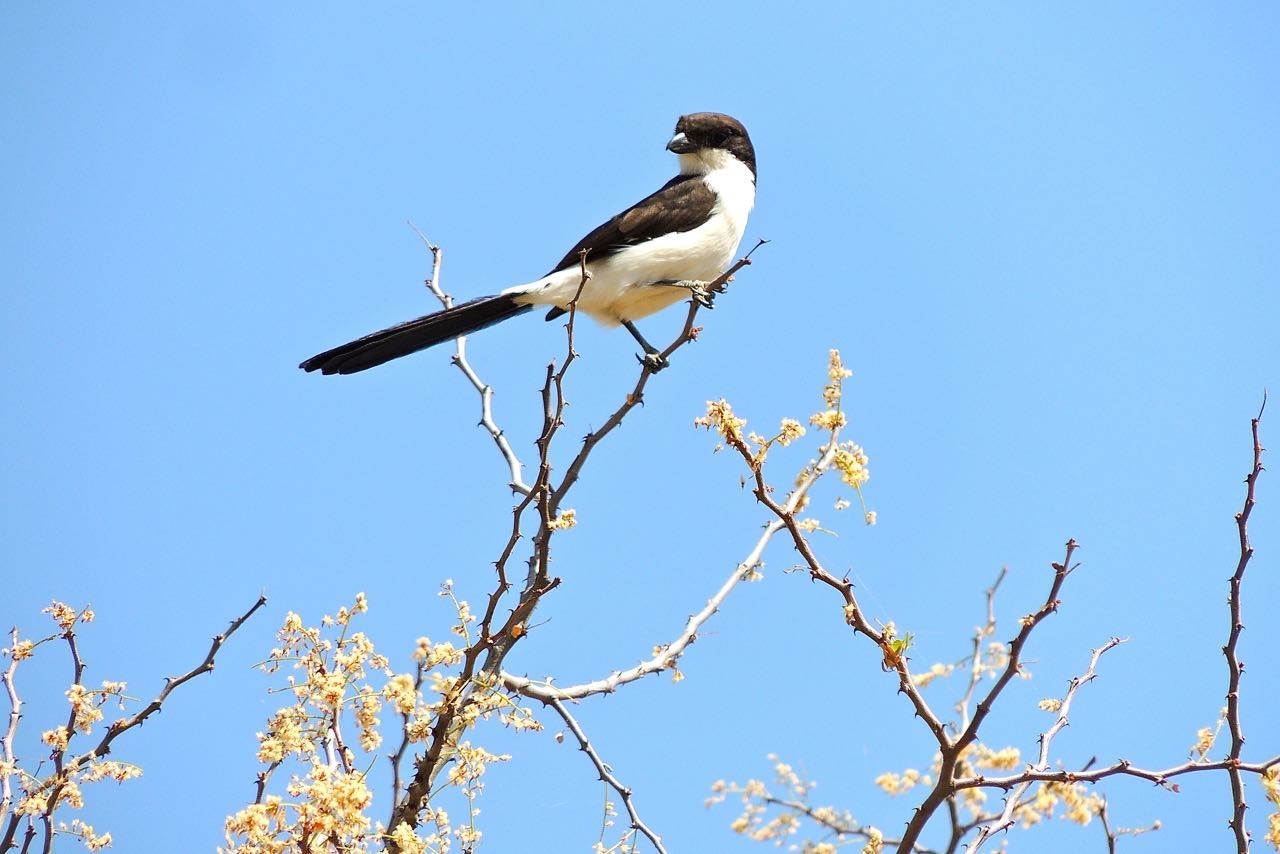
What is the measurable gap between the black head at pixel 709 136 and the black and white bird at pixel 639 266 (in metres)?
0.33

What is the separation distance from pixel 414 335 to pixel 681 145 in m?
2.06

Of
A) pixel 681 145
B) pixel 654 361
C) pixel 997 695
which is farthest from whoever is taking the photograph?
pixel 681 145

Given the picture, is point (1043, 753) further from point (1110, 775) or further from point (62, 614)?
point (62, 614)

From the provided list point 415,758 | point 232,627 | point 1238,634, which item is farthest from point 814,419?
point 232,627

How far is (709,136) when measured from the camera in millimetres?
6207

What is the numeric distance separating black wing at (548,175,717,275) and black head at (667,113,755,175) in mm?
489

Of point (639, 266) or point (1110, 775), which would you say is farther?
point (639, 266)

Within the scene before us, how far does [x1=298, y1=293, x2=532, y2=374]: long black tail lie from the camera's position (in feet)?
15.3

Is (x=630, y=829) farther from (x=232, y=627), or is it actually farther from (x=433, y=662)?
(x=232, y=627)

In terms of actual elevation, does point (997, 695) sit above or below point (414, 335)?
below

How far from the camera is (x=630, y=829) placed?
3.32m

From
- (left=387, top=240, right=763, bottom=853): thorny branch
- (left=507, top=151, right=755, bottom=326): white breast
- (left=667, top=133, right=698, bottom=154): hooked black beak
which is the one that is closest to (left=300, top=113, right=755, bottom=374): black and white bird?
(left=507, top=151, right=755, bottom=326): white breast

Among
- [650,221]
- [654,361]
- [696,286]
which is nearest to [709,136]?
[650,221]

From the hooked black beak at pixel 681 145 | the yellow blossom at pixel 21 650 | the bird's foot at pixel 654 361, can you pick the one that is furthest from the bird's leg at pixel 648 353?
the yellow blossom at pixel 21 650
